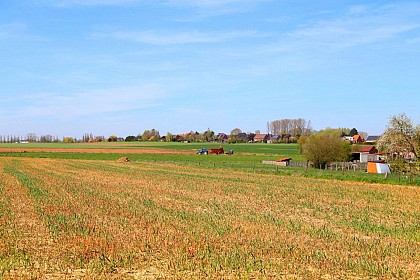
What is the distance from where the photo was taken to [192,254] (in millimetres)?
14391

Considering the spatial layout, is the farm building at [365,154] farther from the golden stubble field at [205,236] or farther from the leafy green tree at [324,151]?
the golden stubble field at [205,236]

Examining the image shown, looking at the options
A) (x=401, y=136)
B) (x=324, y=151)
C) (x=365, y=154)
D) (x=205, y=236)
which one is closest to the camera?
(x=205, y=236)

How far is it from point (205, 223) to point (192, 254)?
17.7ft

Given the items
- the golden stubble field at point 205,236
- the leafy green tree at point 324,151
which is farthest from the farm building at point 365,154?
the golden stubble field at point 205,236

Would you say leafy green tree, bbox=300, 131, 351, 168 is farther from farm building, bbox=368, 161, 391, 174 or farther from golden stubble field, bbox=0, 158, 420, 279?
golden stubble field, bbox=0, 158, 420, 279

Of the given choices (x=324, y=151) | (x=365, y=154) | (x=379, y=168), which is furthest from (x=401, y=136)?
(x=365, y=154)

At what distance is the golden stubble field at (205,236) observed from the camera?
12.9 m

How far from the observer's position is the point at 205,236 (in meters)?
17.0

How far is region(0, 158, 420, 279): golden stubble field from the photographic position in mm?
12922

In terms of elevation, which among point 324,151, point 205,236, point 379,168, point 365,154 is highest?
point 324,151

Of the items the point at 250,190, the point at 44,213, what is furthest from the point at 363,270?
the point at 250,190

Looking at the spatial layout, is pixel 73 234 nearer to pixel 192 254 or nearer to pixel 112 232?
pixel 112 232

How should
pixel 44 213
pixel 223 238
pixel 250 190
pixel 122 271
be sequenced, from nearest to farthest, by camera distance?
pixel 122 271, pixel 223 238, pixel 44 213, pixel 250 190

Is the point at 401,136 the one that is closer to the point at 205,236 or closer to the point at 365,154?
the point at 365,154
